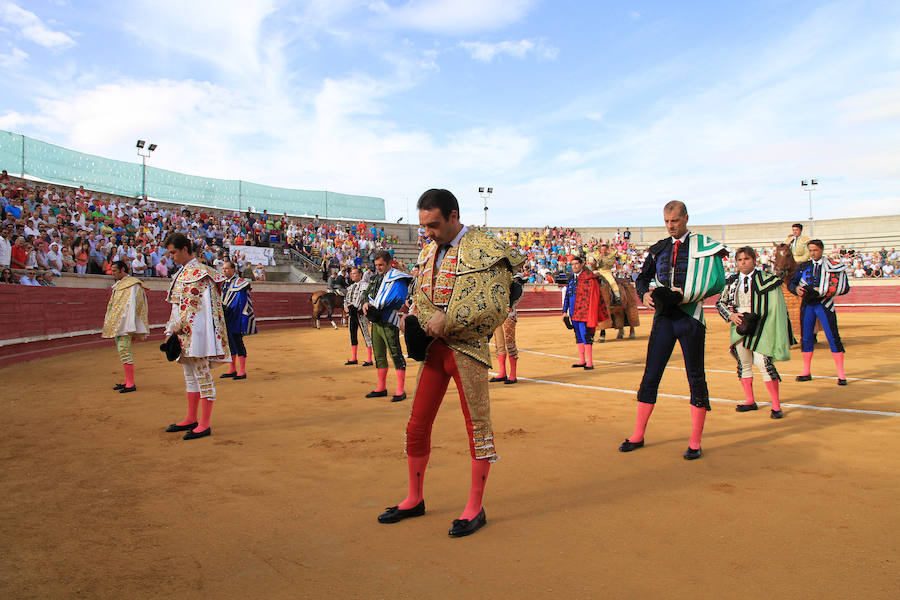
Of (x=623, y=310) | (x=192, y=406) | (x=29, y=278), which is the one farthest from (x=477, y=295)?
(x=29, y=278)

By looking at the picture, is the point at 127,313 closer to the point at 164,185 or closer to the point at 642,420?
the point at 642,420

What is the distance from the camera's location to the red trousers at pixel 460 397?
3.01 metres

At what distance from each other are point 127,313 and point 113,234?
1134cm

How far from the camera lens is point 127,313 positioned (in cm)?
732

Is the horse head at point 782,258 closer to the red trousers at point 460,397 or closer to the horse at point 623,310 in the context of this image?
the horse at point 623,310

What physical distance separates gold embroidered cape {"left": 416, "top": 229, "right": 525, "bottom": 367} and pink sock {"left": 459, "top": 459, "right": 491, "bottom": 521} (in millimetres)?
530

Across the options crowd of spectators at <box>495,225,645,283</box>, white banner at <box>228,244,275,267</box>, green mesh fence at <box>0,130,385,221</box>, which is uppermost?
green mesh fence at <box>0,130,385,221</box>

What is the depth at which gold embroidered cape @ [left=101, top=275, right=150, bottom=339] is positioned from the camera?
24.0ft

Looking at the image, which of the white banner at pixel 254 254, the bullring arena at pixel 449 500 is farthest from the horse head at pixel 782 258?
the white banner at pixel 254 254

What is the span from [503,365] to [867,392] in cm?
427

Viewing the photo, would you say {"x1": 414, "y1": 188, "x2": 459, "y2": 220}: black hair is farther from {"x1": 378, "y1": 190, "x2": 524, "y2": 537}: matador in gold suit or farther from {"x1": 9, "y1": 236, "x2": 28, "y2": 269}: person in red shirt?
{"x1": 9, "y1": 236, "x2": 28, "y2": 269}: person in red shirt

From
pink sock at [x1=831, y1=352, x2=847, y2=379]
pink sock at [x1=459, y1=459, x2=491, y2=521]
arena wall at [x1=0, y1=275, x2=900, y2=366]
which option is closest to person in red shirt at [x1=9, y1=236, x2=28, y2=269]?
arena wall at [x1=0, y1=275, x2=900, y2=366]

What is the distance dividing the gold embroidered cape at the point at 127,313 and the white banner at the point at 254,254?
1347cm

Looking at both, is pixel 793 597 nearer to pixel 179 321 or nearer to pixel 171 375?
pixel 179 321
